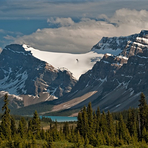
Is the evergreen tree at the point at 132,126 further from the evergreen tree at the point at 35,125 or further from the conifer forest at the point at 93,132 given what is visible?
the evergreen tree at the point at 35,125

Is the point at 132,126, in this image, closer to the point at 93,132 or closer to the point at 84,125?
the point at 93,132

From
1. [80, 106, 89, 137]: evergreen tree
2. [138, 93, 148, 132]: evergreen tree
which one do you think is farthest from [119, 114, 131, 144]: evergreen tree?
[80, 106, 89, 137]: evergreen tree

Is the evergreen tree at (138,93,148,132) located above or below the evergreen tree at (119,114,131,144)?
above

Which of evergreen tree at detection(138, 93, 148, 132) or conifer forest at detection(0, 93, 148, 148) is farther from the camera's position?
evergreen tree at detection(138, 93, 148, 132)

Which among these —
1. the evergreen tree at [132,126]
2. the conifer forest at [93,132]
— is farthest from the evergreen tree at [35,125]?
the evergreen tree at [132,126]

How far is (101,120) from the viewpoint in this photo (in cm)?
16575

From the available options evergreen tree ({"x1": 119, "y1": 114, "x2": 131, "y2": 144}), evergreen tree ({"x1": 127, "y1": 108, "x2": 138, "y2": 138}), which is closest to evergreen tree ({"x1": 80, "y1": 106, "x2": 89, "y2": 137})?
evergreen tree ({"x1": 119, "y1": 114, "x2": 131, "y2": 144})

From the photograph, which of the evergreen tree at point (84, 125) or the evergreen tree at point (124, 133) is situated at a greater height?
the evergreen tree at point (84, 125)

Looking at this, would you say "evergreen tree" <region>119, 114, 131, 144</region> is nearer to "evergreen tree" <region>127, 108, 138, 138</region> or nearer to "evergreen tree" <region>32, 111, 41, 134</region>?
"evergreen tree" <region>127, 108, 138, 138</region>

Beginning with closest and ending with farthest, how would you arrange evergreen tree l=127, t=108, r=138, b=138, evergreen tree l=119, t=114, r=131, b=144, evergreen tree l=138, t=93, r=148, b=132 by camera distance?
evergreen tree l=119, t=114, r=131, b=144, evergreen tree l=138, t=93, r=148, b=132, evergreen tree l=127, t=108, r=138, b=138

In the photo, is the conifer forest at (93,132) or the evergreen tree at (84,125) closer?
the conifer forest at (93,132)

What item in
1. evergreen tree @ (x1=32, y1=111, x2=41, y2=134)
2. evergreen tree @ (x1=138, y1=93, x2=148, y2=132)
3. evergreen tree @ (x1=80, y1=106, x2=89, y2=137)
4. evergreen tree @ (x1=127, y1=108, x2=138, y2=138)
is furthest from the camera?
evergreen tree @ (x1=32, y1=111, x2=41, y2=134)

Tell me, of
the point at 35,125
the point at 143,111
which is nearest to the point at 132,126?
the point at 143,111

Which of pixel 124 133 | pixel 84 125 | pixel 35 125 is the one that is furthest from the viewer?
pixel 35 125
